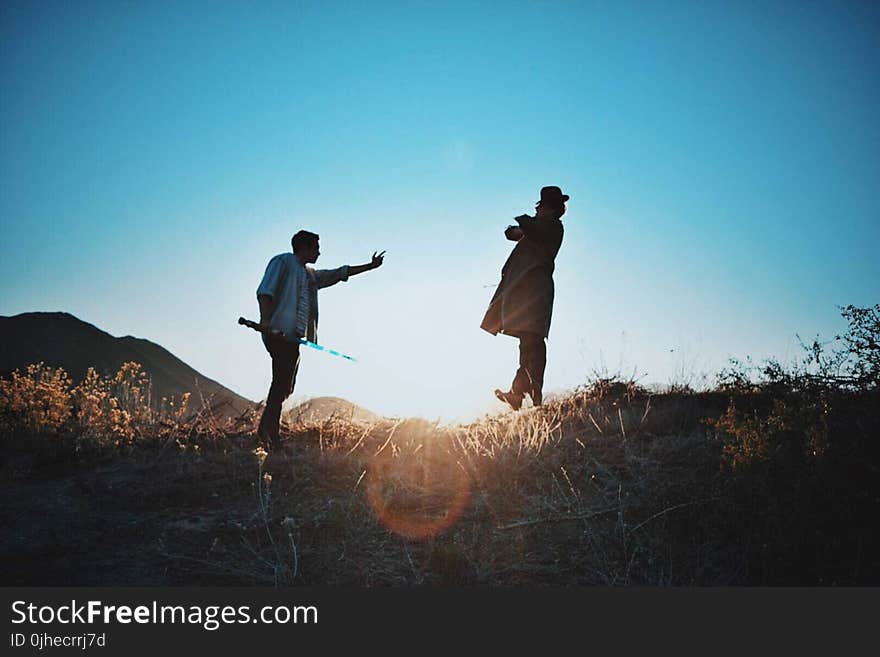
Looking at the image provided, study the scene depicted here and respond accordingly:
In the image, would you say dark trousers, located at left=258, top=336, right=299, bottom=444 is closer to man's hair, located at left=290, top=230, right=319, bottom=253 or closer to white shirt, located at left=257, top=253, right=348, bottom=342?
white shirt, located at left=257, top=253, right=348, bottom=342

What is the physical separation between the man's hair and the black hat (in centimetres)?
278

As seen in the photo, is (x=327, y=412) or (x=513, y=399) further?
→ (x=327, y=412)

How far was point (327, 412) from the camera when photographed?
6.96 m

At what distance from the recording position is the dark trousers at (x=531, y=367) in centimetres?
665

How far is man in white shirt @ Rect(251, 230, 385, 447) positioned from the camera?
18.3ft

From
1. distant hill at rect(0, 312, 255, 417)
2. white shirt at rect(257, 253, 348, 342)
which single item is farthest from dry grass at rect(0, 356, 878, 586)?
distant hill at rect(0, 312, 255, 417)

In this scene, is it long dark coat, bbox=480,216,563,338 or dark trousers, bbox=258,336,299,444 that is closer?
dark trousers, bbox=258,336,299,444

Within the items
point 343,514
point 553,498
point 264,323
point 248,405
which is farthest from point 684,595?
point 248,405

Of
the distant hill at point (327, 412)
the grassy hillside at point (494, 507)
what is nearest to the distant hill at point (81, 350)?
the distant hill at point (327, 412)

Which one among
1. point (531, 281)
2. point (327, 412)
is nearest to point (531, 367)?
point (531, 281)

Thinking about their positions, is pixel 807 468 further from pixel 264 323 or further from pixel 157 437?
pixel 157 437

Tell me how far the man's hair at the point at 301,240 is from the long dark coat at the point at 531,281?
2351mm

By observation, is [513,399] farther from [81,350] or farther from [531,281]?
[81,350]

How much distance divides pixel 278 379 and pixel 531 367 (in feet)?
9.38
